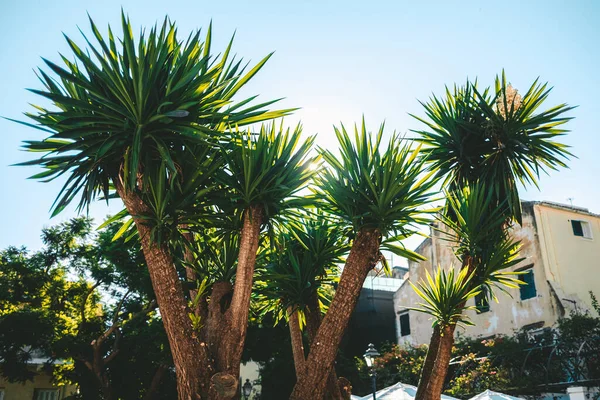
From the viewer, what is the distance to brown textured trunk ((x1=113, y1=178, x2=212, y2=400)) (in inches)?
227

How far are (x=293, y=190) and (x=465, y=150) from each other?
13.8 feet

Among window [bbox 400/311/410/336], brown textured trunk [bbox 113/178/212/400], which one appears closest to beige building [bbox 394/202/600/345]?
window [bbox 400/311/410/336]

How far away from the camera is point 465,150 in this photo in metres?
9.44

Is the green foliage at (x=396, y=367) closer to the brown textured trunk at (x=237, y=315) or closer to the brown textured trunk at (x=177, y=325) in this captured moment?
the brown textured trunk at (x=237, y=315)

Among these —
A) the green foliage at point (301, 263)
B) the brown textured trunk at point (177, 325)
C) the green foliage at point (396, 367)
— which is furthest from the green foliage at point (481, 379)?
the brown textured trunk at point (177, 325)

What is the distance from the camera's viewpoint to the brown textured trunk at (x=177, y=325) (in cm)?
577

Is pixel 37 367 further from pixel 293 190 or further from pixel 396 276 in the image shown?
pixel 396 276

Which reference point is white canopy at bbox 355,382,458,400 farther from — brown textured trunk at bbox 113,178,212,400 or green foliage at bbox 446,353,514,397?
brown textured trunk at bbox 113,178,212,400

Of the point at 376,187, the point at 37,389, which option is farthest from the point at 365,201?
the point at 37,389

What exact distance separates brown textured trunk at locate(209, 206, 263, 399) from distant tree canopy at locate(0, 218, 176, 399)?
1081cm

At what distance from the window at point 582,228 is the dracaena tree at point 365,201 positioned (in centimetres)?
1492

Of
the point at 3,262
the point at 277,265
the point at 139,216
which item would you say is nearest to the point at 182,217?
the point at 139,216

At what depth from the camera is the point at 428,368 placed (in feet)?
25.3

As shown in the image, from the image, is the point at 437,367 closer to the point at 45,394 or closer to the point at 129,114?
the point at 129,114
